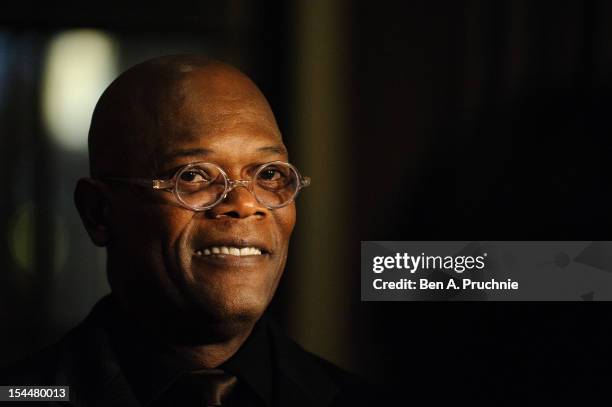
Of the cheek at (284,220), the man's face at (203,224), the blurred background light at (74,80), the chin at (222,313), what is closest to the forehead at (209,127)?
the man's face at (203,224)

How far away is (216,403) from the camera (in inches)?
64.3

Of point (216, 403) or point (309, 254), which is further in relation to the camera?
point (309, 254)

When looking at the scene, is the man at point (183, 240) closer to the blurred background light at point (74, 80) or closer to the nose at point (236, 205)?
the nose at point (236, 205)

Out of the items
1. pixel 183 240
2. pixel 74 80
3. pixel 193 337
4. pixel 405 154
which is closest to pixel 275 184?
pixel 183 240

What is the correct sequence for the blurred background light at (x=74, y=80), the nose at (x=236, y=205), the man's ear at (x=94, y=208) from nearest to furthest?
1. the nose at (x=236, y=205)
2. the man's ear at (x=94, y=208)
3. the blurred background light at (x=74, y=80)

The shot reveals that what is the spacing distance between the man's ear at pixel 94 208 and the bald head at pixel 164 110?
0.10 ft

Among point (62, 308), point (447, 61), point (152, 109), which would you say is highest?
point (447, 61)

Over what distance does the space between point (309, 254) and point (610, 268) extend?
1.96 ft

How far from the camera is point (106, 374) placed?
63.9 inches

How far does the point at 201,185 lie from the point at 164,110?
138mm

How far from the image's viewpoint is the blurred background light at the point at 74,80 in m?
1.89

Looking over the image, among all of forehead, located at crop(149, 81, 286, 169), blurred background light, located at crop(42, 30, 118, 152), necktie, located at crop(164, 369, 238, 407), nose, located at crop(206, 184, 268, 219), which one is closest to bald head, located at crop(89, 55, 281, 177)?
forehead, located at crop(149, 81, 286, 169)

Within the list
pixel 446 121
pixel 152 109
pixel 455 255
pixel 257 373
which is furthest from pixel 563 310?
pixel 152 109

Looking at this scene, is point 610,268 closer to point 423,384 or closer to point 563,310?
point 563,310
